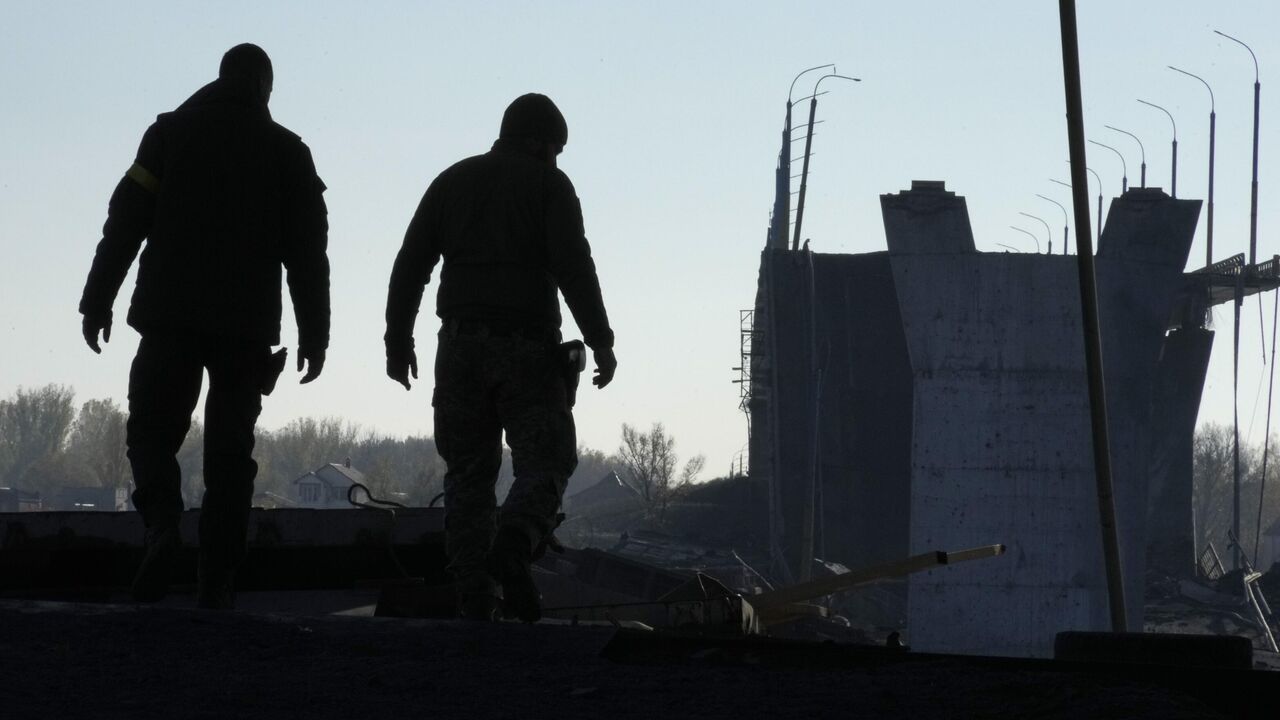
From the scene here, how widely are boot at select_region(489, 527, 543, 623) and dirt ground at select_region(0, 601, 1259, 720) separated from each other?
3.62ft

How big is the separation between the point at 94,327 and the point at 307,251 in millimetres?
661

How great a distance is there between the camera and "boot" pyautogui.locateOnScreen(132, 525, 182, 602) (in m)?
4.84

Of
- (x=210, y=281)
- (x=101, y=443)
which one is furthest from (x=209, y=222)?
(x=101, y=443)

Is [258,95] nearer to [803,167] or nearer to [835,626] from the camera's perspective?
[835,626]

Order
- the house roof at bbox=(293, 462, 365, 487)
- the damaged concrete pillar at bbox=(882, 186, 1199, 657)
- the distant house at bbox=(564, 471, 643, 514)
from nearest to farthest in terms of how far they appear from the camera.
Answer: the damaged concrete pillar at bbox=(882, 186, 1199, 657), the distant house at bbox=(564, 471, 643, 514), the house roof at bbox=(293, 462, 365, 487)

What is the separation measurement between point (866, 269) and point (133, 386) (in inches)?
1647

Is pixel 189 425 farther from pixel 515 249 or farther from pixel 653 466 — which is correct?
pixel 653 466

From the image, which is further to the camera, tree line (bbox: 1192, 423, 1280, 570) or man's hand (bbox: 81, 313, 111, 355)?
tree line (bbox: 1192, 423, 1280, 570)

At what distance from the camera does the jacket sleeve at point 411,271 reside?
17.5 ft

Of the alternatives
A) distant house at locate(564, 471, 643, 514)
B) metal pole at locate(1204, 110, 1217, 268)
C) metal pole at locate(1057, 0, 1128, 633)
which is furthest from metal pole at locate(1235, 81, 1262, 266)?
distant house at locate(564, 471, 643, 514)

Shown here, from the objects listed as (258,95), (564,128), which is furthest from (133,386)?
(564,128)

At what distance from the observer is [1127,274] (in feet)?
115

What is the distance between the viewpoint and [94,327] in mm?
5133

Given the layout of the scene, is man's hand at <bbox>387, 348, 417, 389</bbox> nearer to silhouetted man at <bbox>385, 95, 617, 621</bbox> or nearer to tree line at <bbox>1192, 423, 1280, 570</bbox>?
silhouetted man at <bbox>385, 95, 617, 621</bbox>
